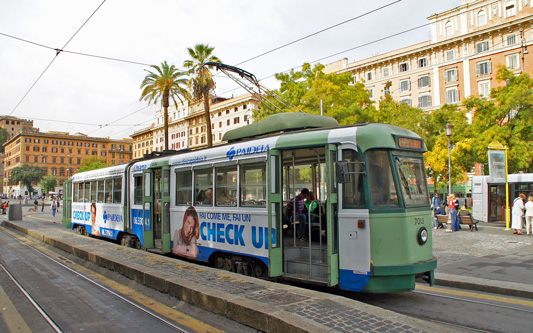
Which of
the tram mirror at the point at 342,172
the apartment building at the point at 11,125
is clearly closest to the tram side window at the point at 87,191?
the tram mirror at the point at 342,172

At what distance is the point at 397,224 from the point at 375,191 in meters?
0.59

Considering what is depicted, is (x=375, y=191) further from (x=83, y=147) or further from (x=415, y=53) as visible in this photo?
(x=83, y=147)

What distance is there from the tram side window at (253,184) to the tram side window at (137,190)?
539 centimetres

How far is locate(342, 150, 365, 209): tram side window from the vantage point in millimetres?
6391

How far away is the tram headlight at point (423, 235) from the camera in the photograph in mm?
6503

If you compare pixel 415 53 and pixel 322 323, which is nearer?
pixel 322 323

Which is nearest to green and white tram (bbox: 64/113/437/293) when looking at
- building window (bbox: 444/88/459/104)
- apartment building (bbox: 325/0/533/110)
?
apartment building (bbox: 325/0/533/110)

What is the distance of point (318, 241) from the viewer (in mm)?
7309

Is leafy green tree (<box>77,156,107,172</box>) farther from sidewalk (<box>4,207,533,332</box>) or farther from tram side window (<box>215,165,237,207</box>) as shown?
tram side window (<box>215,165,237,207</box>)

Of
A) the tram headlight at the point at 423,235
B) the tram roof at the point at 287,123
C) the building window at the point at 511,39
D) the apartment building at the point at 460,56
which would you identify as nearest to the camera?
the tram headlight at the point at 423,235

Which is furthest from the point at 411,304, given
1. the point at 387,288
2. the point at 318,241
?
the point at 318,241

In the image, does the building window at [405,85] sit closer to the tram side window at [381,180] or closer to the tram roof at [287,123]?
the tram roof at [287,123]

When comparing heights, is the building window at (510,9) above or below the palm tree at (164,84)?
above

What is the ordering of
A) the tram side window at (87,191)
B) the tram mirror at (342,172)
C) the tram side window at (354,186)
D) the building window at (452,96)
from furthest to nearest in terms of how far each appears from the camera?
1. the building window at (452,96)
2. the tram side window at (87,191)
3. the tram side window at (354,186)
4. the tram mirror at (342,172)
